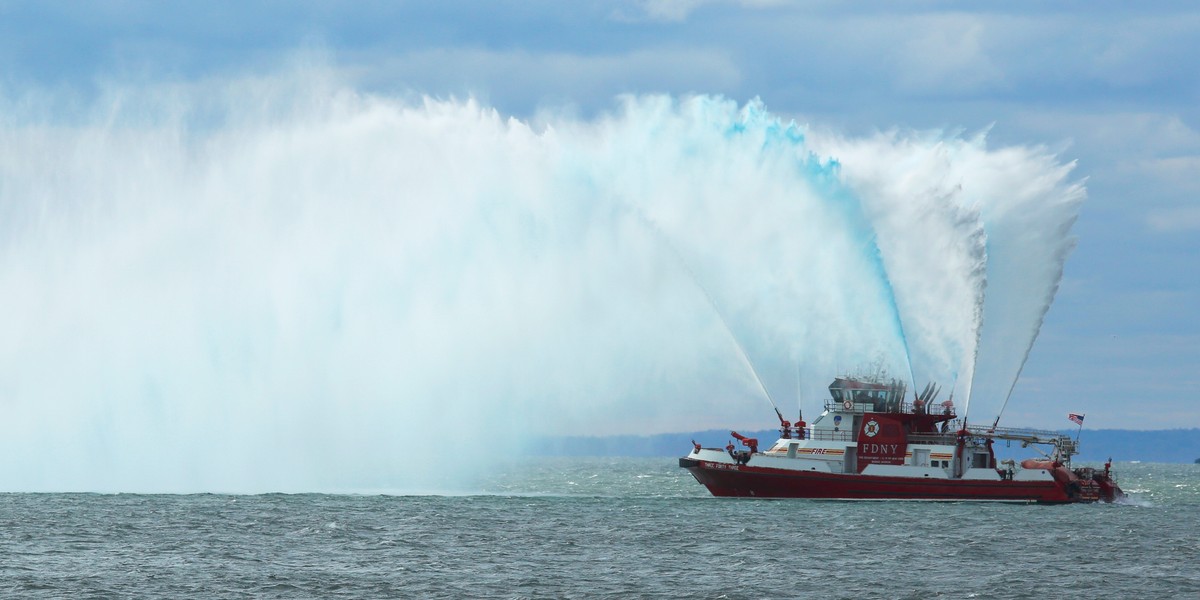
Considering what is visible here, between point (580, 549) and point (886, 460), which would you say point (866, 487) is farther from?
point (580, 549)

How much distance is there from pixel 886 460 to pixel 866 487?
6.04ft

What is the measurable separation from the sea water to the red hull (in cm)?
85

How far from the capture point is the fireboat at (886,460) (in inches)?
2960

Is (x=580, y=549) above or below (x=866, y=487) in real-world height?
below

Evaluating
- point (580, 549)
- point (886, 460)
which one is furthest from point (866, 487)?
point (580, 549)

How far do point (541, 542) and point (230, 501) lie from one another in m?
26.1

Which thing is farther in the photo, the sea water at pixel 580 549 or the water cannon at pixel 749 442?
the water cannon at pixel 749 442

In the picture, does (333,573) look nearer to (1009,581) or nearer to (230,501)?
(1009,581)

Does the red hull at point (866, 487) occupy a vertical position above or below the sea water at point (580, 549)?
above

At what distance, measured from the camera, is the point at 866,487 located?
75375 mm

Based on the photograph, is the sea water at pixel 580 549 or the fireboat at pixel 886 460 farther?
the fireboat at pixel 886 460

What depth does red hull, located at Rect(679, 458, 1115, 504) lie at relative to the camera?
75.0 metres

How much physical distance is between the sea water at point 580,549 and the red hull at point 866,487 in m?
0.85

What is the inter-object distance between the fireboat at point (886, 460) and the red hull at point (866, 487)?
53 millimetres
